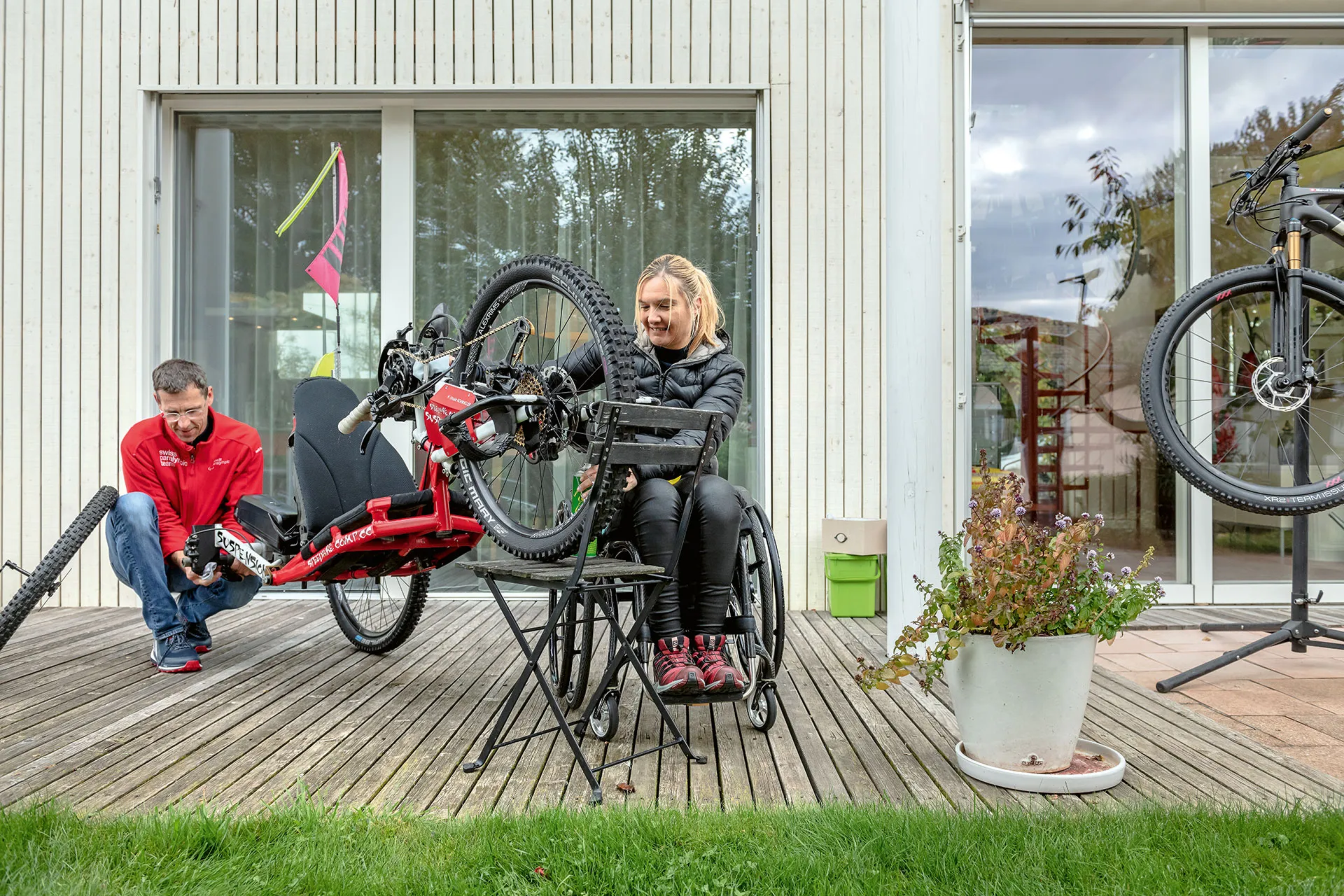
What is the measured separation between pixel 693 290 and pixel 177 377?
5.38ft

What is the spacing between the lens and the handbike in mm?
2139

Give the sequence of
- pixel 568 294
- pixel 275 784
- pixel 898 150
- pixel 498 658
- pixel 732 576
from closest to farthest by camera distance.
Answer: pixel 275 784
pixel 568 294
pixel 732 576
pixel 898 150
pixel 498 658

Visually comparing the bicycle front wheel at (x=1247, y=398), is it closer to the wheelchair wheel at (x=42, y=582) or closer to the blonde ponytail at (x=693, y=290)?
the blonde ponytail at (x=693, y=290)

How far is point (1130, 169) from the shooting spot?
159 inches

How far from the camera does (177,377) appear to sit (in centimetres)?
284

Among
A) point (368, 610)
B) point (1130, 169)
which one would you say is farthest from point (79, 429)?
point (1130, 169)

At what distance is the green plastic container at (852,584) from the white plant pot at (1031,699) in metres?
2.00

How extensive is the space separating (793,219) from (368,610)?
238 cm

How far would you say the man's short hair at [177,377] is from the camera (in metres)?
2.82

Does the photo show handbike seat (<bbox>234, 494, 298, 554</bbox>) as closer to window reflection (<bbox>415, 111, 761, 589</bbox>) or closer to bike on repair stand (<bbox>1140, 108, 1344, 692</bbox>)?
window reflection (<bbox>415, 111, 761, 589</bbox>)

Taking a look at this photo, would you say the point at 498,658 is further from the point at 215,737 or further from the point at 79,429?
→ the point at 79,429

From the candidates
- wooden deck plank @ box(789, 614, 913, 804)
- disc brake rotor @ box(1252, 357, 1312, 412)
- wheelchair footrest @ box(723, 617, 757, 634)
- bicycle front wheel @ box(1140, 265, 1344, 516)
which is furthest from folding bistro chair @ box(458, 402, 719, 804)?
bicycle front wheel @ box(1140, 265, 1344, 516)

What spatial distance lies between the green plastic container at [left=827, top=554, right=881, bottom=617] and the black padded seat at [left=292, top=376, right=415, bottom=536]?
5.90ft

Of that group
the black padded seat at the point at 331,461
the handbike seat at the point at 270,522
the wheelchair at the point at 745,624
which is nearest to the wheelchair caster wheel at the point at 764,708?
the wheelchair at the point at 745,624
